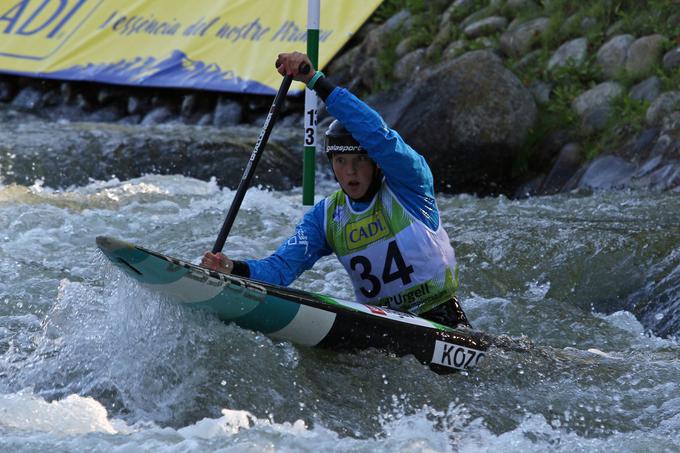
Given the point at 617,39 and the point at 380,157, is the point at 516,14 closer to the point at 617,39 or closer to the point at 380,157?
the point at 617,39

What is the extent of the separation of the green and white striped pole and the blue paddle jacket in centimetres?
192

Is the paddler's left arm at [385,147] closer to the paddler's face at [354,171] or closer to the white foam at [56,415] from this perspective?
the paddler's face at [354,171]

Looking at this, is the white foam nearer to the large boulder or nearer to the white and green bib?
the white and green bib

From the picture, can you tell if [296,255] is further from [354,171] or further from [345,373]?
[345,373]

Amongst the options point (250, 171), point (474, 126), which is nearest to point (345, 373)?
point (250, 171)

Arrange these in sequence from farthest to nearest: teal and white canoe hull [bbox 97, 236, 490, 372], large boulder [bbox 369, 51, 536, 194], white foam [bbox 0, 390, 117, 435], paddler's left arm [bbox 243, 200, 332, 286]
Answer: large boulder [bbox 369, 51, 536, 194]
paddler's left arm [bbox 243, 200, 332, 286]
teal and white canoe hull [bbox 97, 236, 490, 372]
white foam [bbox 0, 390, 117, 435]

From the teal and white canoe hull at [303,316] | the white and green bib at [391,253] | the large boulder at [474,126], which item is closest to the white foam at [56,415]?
the teal and white canoe hull at [303,316]

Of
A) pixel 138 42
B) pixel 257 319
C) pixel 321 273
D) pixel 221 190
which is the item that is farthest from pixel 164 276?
pixel 138 42

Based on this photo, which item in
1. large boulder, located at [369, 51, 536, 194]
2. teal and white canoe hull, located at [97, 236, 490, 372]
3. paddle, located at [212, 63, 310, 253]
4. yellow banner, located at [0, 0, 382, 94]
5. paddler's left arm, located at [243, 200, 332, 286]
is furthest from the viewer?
yellow banner, located at [0, 0, 382, 94]

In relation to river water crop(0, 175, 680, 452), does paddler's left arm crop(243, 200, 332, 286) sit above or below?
above

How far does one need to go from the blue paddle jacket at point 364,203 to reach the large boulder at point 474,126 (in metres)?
4.64

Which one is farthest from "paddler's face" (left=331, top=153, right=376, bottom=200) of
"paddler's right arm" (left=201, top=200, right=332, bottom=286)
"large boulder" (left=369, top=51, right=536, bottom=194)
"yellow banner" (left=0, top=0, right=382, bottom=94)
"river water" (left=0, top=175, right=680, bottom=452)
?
"yellow banner" (left=0, top=0, right=382, bottom=94)

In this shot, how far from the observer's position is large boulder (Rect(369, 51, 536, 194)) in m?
9.52

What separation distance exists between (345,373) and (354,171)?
871 millimetres
